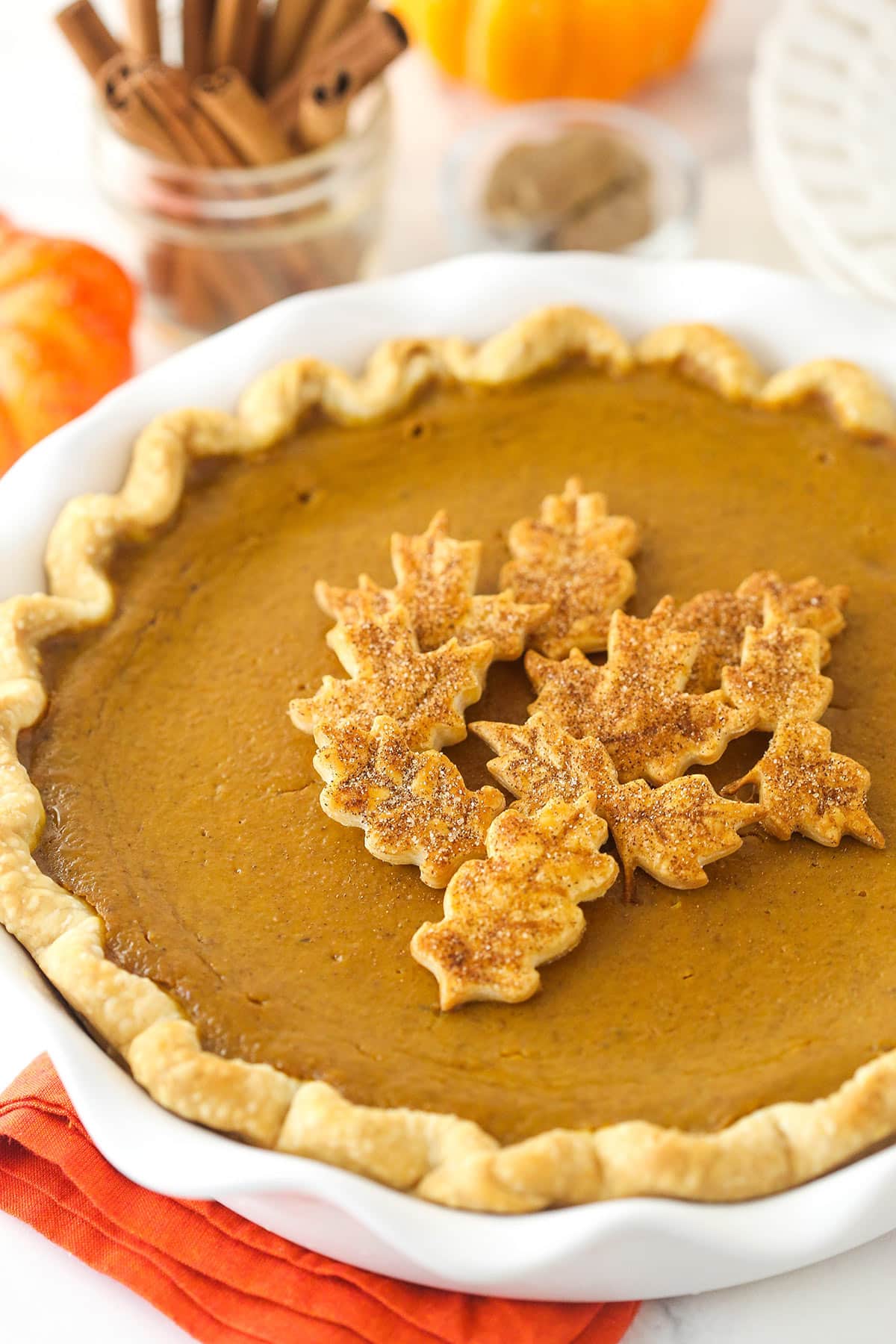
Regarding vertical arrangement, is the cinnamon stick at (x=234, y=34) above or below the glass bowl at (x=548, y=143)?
above

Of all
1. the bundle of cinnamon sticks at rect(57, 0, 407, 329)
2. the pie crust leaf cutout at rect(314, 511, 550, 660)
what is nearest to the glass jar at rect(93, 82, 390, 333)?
the bundle of cinnamon sticks at rect(57, 0, 407, 329)

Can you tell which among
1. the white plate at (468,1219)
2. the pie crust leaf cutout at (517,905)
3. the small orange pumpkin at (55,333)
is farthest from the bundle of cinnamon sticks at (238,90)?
the white plate at (468,1219)

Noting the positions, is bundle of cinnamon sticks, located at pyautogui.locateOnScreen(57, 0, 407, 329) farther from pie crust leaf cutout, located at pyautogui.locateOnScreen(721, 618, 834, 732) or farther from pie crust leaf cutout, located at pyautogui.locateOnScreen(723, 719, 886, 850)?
pie crust leaf cutout, located at pyautogui.locateOnScreen(723, 719, 886, 850)

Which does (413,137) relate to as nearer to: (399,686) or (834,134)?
(834,134)

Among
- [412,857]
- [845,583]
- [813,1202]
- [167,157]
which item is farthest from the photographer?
[167,157]

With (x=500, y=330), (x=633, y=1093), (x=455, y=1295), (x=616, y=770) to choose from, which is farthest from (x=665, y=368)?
(x=455, y=1295)

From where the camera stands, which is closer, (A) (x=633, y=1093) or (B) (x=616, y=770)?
(A) (x=633, y=1093)

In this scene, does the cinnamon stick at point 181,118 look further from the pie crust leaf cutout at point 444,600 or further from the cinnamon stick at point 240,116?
the pie crust leaf cutout at point 444,600

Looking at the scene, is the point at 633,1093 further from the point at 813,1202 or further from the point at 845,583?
the point at 845,583

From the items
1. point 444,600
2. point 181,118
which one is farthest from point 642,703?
point 181,118
